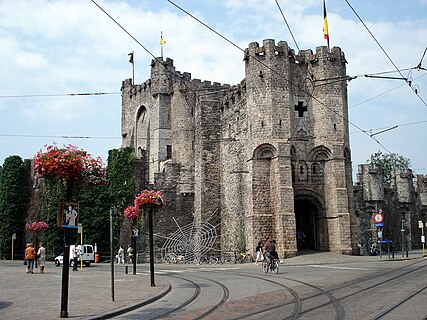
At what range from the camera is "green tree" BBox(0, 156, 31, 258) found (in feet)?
141

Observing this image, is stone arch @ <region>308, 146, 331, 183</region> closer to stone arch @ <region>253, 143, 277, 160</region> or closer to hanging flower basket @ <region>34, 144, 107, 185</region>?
stone arch @ <region>253, 143, 277, 160</region>

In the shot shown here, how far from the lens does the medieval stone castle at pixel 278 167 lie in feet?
92.2

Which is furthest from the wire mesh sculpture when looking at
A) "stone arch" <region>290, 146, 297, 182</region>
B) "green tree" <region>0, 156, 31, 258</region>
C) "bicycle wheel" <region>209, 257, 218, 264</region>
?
"green tree" <region>0, 156, 31, 258</region>

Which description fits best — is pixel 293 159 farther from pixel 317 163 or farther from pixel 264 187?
pixel 264 187

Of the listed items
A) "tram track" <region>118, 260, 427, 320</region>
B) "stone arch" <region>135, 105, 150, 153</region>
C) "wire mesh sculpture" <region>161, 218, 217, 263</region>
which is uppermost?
"stone arch" <region>135, 105, 150, 153</region>

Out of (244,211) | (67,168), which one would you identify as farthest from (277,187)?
(67,168)

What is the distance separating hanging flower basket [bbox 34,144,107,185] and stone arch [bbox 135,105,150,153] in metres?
35.8

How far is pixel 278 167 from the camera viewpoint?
27.8m

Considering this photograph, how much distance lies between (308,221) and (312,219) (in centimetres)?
56

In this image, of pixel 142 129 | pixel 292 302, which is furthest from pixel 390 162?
pixel 292 302

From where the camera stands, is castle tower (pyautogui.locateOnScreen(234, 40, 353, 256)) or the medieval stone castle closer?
castle tower (pyautogui.locateOnScreen(234, 40, 353, 256))

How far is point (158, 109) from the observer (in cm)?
4353

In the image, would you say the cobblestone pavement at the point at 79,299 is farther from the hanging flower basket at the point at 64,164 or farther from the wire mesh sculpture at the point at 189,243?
the wire mesh sculpture at the point at 189,243

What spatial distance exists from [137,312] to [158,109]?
114 ft
